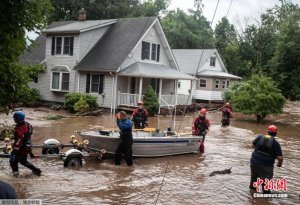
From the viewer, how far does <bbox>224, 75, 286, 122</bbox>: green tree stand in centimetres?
2712

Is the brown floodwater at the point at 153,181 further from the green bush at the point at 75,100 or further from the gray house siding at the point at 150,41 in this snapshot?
the gray house siding at the point at 150,41

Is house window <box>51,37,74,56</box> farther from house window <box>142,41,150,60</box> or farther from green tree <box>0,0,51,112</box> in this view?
green tree <box>0,0,51,112</box>

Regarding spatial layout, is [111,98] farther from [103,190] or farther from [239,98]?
[103,190]

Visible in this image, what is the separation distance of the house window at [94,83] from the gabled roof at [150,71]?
2.04 metres

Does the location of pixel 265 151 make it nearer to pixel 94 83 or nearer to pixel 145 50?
pixel 94 83

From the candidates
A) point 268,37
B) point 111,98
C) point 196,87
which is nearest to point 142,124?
point 111,98

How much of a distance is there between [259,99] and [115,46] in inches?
441

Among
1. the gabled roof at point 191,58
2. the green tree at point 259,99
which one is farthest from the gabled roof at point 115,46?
the gabled roof at point 191,58

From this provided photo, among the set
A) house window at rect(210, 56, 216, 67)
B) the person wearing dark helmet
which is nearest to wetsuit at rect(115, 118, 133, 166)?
the person wearing dark helmet

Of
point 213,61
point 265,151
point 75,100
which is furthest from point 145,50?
point 265,151

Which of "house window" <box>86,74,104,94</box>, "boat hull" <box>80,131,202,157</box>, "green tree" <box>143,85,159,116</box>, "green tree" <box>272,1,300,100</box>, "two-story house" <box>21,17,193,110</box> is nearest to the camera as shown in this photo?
"boat hull" <box>80,131,202,157</box>

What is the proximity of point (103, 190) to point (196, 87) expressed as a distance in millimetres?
32481

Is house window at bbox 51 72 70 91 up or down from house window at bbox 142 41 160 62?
down

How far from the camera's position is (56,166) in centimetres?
1122
